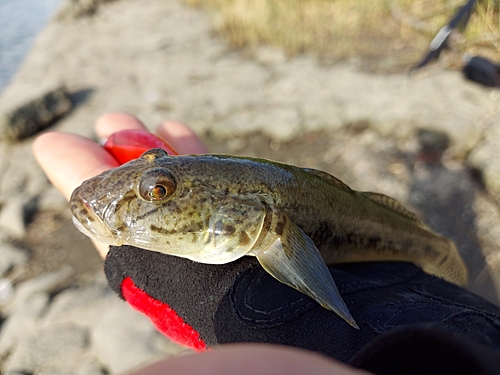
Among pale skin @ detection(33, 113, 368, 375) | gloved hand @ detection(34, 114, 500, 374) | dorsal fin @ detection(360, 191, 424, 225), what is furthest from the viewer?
dorsal fin @ detection(360, 191, 424, 225)

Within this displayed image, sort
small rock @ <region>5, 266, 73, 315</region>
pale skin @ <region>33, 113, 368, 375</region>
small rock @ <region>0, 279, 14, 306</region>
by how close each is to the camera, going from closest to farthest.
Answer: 1. pale skin @ <region>33, 113, 368, 375</region>
2. small rock @ <region>5, 266, 73, 315</region>
3. small rock @ <region>0, 279, 14, 306</region>

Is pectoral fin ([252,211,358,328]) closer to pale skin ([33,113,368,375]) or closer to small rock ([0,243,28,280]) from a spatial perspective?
pale skin ([33,113,368,375])

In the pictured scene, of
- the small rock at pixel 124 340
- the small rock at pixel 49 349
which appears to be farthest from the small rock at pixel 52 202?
the small rock at pixel 124 340

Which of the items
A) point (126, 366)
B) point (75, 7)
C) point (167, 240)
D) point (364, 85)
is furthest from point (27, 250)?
point (75, 7)

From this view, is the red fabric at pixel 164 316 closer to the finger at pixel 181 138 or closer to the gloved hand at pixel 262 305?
the gloved hand at pixel 262 305

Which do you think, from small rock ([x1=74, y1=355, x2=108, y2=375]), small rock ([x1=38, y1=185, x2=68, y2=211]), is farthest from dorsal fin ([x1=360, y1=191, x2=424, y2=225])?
small rock ([x1=38, y1=185, x2=68, y2=211])

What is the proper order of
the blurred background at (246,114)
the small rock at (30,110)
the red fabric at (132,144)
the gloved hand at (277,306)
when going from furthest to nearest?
1. the small rock at (30,110)
2. the blurred background at (246,114)
3. the red fabric at (132,144)
4. the gloved hand at (277,306)

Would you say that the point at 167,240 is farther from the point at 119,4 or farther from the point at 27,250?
the point at 119,4

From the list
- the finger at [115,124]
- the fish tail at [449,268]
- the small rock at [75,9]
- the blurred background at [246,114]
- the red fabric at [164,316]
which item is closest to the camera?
the red fabric at [164,316]
